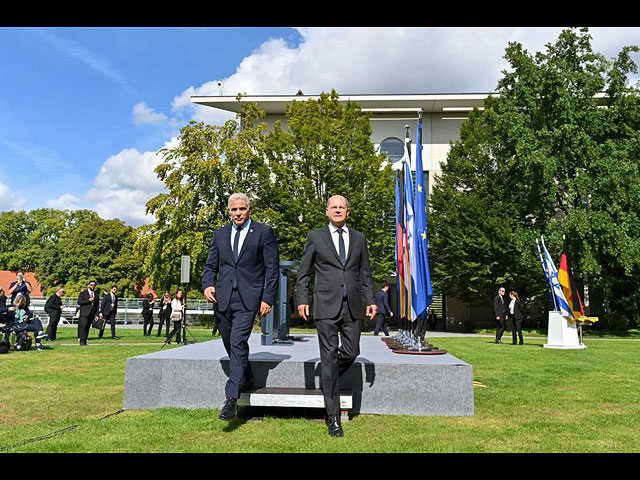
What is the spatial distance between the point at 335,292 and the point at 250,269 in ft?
3.10

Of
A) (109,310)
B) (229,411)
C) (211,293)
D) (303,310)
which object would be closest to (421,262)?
(303,310)

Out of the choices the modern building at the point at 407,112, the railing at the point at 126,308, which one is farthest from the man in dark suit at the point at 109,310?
the modern building at the point at 407,112

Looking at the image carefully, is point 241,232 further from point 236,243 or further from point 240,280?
point 240,280

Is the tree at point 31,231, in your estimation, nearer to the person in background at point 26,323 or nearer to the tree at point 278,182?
the tree at point 278,182

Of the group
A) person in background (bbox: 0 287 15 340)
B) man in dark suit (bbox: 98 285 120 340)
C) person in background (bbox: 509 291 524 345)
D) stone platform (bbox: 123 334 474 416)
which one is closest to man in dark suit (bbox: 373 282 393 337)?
person in background (bbox: 509 291 524 345)

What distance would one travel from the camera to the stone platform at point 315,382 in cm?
629

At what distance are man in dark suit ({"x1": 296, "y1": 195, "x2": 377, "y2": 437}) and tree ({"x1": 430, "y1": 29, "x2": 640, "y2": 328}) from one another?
1083 inches

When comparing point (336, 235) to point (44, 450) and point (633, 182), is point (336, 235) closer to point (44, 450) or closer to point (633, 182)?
point (44, 450)

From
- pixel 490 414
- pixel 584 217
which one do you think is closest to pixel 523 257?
pixel 584 217

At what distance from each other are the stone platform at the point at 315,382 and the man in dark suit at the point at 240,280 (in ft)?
1.93

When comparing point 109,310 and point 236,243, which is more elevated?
point 236,243

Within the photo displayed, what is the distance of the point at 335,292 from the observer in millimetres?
5531
